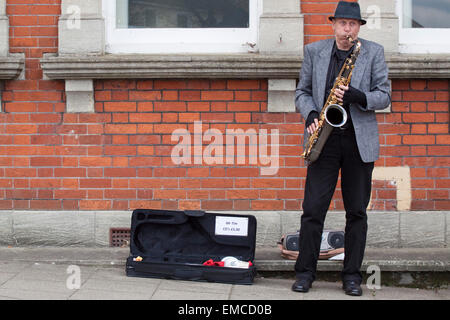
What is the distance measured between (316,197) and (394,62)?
→ 65.2 inches

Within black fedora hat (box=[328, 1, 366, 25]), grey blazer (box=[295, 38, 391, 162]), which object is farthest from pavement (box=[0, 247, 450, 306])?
black fedora hat (box=[328, 1, 366, 25])

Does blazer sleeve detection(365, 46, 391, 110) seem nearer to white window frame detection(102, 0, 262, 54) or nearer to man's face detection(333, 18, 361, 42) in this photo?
man's face detection(333, 18, 361, 42)

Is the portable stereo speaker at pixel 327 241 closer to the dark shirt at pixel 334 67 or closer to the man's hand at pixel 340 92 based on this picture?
the dark shirt at pixel 334 67

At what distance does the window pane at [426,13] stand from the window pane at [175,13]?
4.95 feet

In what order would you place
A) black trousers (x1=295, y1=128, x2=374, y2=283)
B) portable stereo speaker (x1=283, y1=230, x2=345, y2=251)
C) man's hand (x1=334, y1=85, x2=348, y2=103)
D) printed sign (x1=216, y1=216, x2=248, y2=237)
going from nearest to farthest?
man's hand (x1=334, y1=85, x2=348, y2=103) < black trousers (x1=295, y1=128, x2=374, y2=283) < printed sign (x1=216, y1=216, x2=248, y2=237) < portable stereo speaker (x1=283, y1=230, x2=345, y2=251)

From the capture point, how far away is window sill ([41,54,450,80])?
5.77 meters

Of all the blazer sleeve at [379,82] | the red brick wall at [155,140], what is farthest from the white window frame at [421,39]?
the blazer sleeve at [379,82]

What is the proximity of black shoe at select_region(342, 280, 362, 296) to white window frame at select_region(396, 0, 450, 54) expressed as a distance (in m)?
2.24

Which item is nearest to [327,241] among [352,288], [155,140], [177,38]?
[352,288]

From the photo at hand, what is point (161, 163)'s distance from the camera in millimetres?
6000

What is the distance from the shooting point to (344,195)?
486 centimetres

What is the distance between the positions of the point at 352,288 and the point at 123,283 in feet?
5.41

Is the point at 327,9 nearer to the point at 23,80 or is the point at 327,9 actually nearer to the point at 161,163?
the point at 161,163

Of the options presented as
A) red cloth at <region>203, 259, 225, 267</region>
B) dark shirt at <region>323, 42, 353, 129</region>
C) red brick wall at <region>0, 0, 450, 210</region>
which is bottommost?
red cloth at <region>203, 259, 225, 267</region>
